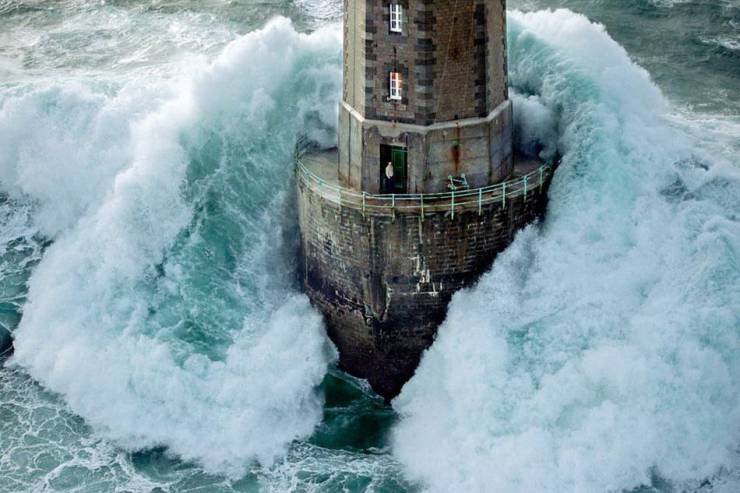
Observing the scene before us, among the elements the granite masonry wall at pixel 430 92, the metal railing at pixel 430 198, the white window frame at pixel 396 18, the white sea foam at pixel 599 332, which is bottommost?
the white sea foam at pixel 599 332

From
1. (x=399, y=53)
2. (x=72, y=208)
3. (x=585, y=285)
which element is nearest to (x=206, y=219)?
(x=72, y=208)

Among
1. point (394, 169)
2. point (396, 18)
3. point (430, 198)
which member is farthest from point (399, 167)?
point (396, 18)

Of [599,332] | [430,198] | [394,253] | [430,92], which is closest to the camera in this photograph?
[430,92]

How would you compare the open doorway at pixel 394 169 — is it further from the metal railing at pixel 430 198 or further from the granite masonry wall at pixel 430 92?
the metal railing at pixel 430 198

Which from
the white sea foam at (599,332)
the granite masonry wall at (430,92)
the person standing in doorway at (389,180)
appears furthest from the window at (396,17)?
the white sea foam at (599,332)

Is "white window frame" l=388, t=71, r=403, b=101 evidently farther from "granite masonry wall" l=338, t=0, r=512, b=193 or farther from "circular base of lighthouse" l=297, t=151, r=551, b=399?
"circular base of lighthouse" l=297, t=151, r=551, b=399

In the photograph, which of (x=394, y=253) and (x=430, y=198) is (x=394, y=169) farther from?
(x=394, y=253)

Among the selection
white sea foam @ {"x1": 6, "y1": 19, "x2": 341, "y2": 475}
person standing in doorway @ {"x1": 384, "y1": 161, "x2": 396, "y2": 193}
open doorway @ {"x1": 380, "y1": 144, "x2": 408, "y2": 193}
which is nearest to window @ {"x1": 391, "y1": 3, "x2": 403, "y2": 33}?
open doorway @ {"x1": 380, "y1": 144, "x2": 408, "y2": 193}
